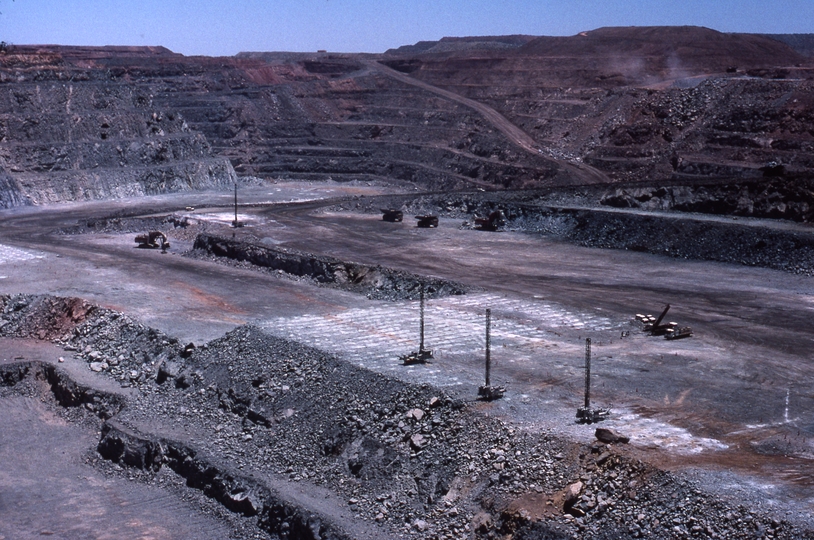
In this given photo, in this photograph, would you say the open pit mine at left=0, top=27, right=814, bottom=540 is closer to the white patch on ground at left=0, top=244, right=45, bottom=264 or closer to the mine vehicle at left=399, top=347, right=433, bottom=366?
the mine vehicle at left=399, top=347, right=433, bottom=366

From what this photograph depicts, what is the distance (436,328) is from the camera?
25375mm

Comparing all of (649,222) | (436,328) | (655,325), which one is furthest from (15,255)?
(649,222)

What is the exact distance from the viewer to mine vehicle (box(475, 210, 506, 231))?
151ft

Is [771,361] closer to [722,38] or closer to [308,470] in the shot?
[308,470]

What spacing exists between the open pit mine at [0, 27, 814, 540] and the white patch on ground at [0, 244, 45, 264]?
24 centimetres

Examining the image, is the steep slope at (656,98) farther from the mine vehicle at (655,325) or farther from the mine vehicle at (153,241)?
the mine vehicle at (153,241)

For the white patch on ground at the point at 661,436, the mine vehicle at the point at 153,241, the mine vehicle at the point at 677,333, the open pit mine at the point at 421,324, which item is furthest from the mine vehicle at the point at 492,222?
the white patch on ground at the point at 661,436

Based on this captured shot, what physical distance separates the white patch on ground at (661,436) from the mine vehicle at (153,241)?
2742 centimetres

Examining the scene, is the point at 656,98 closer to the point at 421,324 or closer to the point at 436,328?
the point at 436,328

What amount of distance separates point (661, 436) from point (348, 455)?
6375 mm

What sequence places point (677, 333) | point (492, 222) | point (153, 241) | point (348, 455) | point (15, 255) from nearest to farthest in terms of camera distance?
point (348, 455) → point (677, 333) → point (15, 255) → point (153, 241) → point (492, 222)

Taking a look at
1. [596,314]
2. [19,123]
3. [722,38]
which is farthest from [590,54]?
[596,314]

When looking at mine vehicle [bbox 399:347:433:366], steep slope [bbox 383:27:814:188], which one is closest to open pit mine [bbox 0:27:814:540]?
mine vehicle [bbox 399:347:433:366]

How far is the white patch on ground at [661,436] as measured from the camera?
16.8m
